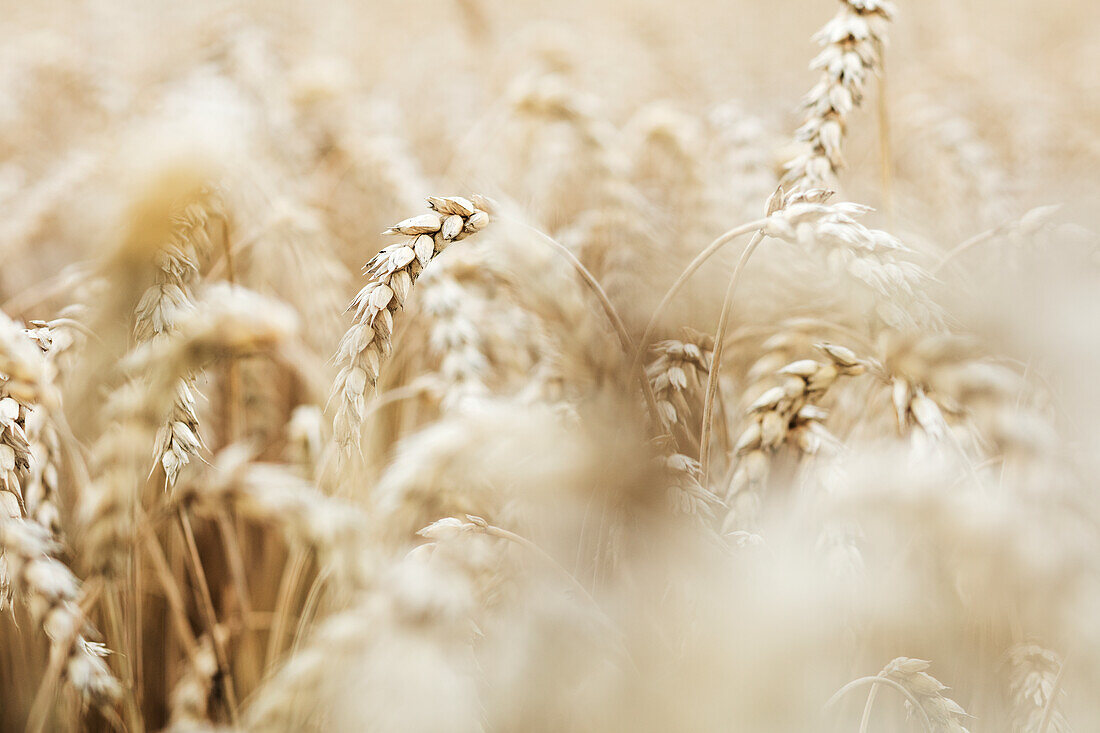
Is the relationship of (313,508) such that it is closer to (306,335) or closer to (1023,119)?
(306,335)

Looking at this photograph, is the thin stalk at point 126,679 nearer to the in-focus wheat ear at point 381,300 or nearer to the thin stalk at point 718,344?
the in-focus wheat ear at point 381,300

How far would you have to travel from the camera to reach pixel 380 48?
10.0 feet

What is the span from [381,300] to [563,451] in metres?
0.19

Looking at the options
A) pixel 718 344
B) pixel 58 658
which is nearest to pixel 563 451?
pixel 718 344

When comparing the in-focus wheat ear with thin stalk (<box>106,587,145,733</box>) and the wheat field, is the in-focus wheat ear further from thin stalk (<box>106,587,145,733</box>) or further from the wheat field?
thin stalk (<box>106,587,145,733</box>)

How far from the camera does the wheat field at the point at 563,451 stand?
45 centimetres

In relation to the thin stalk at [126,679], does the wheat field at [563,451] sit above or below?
above

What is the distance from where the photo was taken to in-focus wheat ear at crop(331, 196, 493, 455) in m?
0.44

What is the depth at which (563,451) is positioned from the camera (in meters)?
0.55

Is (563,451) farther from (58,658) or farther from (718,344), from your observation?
(58,658)

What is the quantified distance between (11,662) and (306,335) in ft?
1.57

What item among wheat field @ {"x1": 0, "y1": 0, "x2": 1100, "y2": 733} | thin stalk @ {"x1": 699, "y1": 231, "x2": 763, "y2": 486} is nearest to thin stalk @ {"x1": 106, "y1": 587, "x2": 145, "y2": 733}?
wheat field @ {"x1": 0, "y1": 0, "x2": 1100, "y2": 733}

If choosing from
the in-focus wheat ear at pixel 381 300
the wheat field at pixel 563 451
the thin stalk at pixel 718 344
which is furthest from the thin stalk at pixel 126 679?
the thin stalk at pixel 718 344

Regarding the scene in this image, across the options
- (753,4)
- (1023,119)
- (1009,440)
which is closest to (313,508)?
(1009,440)
